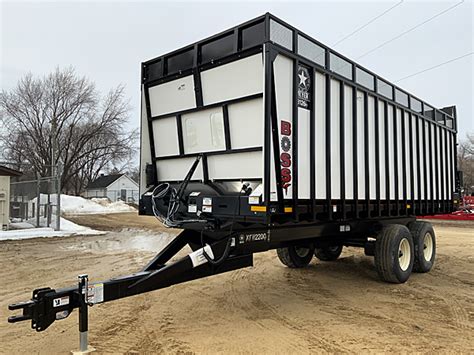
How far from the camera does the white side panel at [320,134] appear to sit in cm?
541

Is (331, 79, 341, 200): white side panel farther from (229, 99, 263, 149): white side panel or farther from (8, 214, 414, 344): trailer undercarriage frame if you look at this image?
(229, 99, 263, 149): white side panel

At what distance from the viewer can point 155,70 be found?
6.09 metres

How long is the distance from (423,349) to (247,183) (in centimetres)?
255

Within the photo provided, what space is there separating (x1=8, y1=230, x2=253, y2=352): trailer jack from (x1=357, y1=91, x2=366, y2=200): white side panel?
239cm

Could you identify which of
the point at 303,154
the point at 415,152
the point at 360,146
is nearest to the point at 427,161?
the point at 415,152

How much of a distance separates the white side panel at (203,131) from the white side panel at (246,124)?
227 mm

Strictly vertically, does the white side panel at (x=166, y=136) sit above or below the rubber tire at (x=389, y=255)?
above

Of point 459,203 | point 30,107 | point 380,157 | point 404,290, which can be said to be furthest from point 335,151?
point 30,107

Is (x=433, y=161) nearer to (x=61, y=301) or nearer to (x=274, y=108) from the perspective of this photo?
(x=274, y=108)

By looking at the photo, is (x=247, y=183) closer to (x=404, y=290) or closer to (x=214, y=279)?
(x=214, y=279)

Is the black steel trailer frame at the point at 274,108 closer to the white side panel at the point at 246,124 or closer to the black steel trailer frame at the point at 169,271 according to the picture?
the white side panel at the point at 246,124

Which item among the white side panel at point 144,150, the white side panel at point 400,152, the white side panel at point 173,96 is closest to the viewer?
the white side panel at point 173,96

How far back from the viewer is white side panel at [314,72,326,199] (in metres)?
5.41

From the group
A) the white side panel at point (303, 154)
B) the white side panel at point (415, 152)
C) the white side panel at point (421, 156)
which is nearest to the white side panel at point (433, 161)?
the white side panel at point (421, 156)
